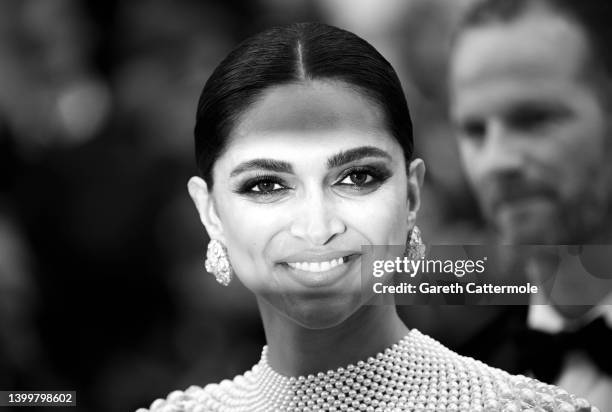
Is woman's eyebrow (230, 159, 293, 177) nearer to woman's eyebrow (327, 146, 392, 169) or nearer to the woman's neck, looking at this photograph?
woman's eyebrow (327, 146, 392, 169)

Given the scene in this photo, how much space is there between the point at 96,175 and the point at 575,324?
29.2 inches

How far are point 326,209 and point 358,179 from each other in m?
0.06

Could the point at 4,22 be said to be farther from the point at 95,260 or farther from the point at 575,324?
the point at 575,324

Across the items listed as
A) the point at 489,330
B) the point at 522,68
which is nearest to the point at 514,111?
the point at 522,68

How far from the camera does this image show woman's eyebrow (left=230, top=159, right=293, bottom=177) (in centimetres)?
104

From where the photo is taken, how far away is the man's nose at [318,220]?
3.38ft

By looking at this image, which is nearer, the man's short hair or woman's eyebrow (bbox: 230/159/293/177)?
woman's eyebrow (bbox: 230/159/293/177)

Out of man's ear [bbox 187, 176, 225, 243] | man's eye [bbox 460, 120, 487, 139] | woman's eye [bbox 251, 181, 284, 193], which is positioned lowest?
man's ear [bbox 187, 176, 225, 243]

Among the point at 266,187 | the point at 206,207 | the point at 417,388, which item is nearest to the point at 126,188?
the point at 206,207

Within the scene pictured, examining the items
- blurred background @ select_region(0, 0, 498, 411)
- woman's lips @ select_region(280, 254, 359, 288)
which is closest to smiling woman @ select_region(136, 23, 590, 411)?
woman's lips @ select_region(280, 254, 359, 288)

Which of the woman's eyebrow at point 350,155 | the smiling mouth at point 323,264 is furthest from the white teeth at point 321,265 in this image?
the woman's eyebrow at point 350,155

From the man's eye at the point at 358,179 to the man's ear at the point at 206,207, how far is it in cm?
19

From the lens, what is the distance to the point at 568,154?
1.21m

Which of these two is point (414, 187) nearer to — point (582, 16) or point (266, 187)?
point (266, 187)
